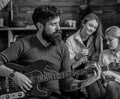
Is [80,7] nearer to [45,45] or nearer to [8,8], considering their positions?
[8,8]

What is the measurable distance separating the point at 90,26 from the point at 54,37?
2.52 ft

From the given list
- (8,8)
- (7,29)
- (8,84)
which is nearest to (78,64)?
(8,84)

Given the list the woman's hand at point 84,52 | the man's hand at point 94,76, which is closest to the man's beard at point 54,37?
the man's hand at point 94,76

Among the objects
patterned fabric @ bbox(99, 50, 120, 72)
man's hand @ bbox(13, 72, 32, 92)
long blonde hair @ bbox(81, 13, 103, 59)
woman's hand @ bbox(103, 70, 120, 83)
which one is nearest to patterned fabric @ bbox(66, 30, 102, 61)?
long blonde hair @ bbox(81, 13, 103, 59)

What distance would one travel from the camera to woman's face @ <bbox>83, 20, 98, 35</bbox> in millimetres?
2572

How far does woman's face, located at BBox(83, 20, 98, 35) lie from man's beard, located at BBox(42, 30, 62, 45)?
67 cm

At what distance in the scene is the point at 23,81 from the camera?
5.87 feet

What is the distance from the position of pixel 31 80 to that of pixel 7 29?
5.45 feet

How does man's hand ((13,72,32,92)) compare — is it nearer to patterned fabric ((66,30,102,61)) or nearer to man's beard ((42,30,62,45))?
man's beard ((42,30,62,45))

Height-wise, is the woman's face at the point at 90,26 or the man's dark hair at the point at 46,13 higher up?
the man's dark hair at the point at 46,13

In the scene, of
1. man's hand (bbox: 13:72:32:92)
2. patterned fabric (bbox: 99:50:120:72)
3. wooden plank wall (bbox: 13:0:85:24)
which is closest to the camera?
man's hand (bbox: 13:72:32:92)

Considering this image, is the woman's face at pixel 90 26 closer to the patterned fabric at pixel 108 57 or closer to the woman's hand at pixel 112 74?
the patterned fabric at pixel 108 57

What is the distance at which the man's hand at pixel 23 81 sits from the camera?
1792 mm

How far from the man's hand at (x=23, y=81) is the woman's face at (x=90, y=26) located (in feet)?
3.31
